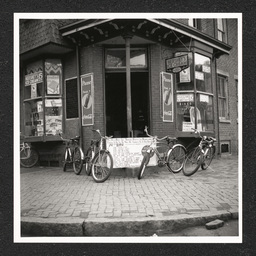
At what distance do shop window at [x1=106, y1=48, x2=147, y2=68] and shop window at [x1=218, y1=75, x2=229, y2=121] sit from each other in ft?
13.4

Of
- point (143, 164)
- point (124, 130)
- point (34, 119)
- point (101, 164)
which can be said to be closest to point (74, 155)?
point (101, 164)

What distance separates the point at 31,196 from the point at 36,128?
456cm

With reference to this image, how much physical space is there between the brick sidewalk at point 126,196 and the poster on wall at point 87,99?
186 centimetres

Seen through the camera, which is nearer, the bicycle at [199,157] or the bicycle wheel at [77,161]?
the bicycle at [199,157]

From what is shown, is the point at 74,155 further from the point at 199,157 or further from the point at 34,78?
the point at 199,157

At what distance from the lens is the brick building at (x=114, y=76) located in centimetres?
756

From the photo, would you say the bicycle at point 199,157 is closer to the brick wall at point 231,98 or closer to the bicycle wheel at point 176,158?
the bicycle wheel at point 176,158

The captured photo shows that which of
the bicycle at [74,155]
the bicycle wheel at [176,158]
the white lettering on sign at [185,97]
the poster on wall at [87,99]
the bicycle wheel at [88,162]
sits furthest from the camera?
the white lettering on sign at [185,97]

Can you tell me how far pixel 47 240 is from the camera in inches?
142

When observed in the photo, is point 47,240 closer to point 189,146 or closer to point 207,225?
point 207,225

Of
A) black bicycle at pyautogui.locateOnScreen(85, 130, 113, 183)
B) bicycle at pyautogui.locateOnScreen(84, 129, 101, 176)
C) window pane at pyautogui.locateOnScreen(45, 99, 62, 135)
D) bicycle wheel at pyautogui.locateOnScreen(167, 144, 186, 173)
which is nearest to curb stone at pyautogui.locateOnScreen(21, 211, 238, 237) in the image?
black bicycle at pyautogui.locateOnScreen(85, 130, 113, 183)
